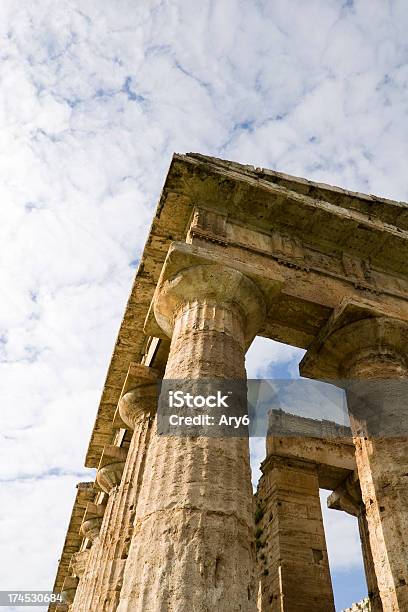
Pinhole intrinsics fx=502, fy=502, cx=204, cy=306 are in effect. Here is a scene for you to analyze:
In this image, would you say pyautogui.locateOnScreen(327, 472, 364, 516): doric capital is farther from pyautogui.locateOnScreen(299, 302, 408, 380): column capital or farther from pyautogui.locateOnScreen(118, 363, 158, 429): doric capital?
pyautogui.locateOnScreen(118, 363, 158, 429): doric capital

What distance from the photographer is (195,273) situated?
7285 mm

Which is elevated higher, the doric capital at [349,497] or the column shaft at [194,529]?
the doric capital at [349,497]

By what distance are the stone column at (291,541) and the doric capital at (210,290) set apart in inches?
278

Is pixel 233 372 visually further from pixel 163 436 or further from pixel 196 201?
pixel 196 201

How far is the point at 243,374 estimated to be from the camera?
6473 millimetres

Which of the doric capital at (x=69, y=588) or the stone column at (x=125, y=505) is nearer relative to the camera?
the stone column at (x=125, y=505)

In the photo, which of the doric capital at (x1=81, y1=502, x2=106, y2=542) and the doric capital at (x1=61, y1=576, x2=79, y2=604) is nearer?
the doric capital at (x1=81, y1=502, x2=106, y2=542)

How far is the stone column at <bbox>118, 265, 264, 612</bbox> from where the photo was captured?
4.20 metres

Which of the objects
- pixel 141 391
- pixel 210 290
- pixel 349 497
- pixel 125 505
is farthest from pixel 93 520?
pixel 210 290

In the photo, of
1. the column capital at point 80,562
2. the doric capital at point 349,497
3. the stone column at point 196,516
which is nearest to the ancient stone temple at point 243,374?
the stone column at point 196,516

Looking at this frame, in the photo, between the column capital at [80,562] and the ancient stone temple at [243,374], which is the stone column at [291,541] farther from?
the column capital at [80,562]

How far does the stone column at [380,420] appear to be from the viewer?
20.2 ft

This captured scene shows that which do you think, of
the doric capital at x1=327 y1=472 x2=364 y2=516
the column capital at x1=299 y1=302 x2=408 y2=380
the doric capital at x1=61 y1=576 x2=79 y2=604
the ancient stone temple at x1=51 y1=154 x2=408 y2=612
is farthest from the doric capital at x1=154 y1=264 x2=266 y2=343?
the doric capital at x1=61 y1=576 x2=79 y2=604

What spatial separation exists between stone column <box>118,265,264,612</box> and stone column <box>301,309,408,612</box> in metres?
2.24
